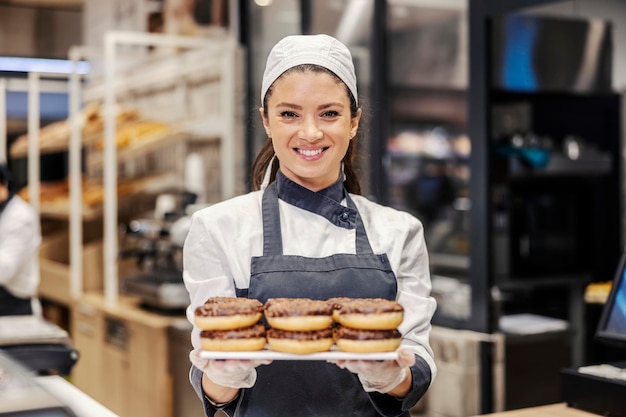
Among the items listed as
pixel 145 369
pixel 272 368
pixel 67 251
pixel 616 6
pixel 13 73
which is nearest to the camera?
pixel 272 368

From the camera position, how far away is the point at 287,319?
5.16ft

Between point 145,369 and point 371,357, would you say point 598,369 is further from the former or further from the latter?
point 145,369

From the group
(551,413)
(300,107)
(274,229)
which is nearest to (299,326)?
(274,229)

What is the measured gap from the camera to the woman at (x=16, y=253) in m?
4.82

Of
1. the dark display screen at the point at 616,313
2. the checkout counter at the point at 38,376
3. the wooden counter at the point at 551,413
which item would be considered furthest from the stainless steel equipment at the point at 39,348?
the dark display screen at the point at 616,313

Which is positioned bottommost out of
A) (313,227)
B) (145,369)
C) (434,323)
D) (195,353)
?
(145,369)

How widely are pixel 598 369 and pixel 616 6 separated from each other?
3.99 metres

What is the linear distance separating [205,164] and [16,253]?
1524mm

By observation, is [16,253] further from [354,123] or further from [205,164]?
[354,123]

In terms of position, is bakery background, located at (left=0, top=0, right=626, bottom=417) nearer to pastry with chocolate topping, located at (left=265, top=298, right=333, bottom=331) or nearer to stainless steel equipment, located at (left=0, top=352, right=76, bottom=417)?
pastry with chocolate topping, located at (left=265, top=298, right=333, bottom=331)

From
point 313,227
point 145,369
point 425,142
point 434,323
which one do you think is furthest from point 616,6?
point 313,227

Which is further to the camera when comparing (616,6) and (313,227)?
(616,6)

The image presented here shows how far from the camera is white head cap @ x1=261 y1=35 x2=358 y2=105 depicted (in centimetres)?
176

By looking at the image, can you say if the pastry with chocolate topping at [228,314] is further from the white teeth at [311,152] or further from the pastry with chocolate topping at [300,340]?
the white teeth at [311,152]
